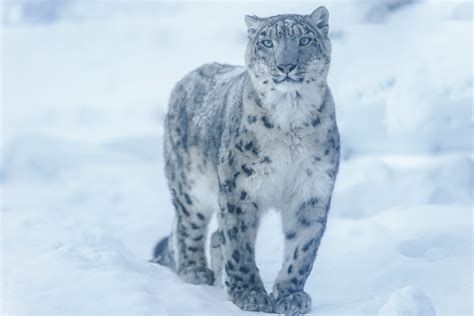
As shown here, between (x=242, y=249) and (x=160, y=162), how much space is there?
639 cm

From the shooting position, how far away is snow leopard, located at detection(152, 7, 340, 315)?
4.89 metres

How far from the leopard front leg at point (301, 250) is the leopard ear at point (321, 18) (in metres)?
0.90

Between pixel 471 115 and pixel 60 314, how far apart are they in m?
5.18

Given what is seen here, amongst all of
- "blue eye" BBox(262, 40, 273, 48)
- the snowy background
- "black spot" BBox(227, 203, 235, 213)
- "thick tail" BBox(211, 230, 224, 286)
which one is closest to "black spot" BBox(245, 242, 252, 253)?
"black spot" BBox(227, 203, 235, 213)

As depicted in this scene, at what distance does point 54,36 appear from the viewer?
1712 cm

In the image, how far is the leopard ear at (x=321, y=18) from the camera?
200 inches

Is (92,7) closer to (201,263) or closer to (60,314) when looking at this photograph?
(201,263)

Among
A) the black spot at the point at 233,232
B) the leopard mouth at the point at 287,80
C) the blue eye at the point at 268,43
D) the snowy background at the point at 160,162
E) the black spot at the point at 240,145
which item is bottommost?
the snowy background at the point at 160,162

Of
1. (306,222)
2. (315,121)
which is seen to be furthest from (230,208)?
(315,121)

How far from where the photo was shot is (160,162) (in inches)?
451

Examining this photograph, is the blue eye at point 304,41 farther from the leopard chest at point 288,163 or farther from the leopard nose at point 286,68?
the leopard chest at point 288,163

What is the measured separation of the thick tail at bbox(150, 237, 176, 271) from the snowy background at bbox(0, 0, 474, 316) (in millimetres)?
303

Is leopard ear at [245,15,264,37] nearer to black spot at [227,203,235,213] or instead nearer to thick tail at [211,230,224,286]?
black spot at [227,203,235,213]

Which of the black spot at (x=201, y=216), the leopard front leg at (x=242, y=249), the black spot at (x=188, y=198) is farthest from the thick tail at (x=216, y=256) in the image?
the leopard front leg at (x=242, y=249)
